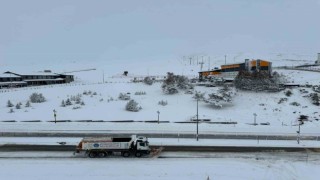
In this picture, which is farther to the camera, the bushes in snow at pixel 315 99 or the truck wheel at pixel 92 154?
the bushes in snow at pixel 315 99

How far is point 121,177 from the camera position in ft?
113

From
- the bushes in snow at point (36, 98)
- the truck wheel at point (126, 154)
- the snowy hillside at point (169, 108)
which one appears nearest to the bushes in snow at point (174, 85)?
the snowy hillside at point (169, 108)

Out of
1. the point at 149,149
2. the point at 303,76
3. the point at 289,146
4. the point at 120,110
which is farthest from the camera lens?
the point at 303,76

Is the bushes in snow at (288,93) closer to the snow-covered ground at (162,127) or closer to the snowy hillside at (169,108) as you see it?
the snowy hillside at (169,108)

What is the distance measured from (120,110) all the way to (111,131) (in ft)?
37.5

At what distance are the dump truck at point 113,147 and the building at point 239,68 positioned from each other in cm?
4889

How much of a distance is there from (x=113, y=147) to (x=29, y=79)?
2417 inches

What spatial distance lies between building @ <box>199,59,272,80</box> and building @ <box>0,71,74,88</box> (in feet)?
123

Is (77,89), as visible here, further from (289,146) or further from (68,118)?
(289,146)

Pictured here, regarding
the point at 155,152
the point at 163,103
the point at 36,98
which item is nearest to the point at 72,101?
the point at 36,98

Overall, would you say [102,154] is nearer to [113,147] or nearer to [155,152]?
[113,147]

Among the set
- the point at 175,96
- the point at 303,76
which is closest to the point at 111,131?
the point at 175,96

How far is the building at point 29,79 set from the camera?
288 feet

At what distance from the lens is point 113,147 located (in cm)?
3916
